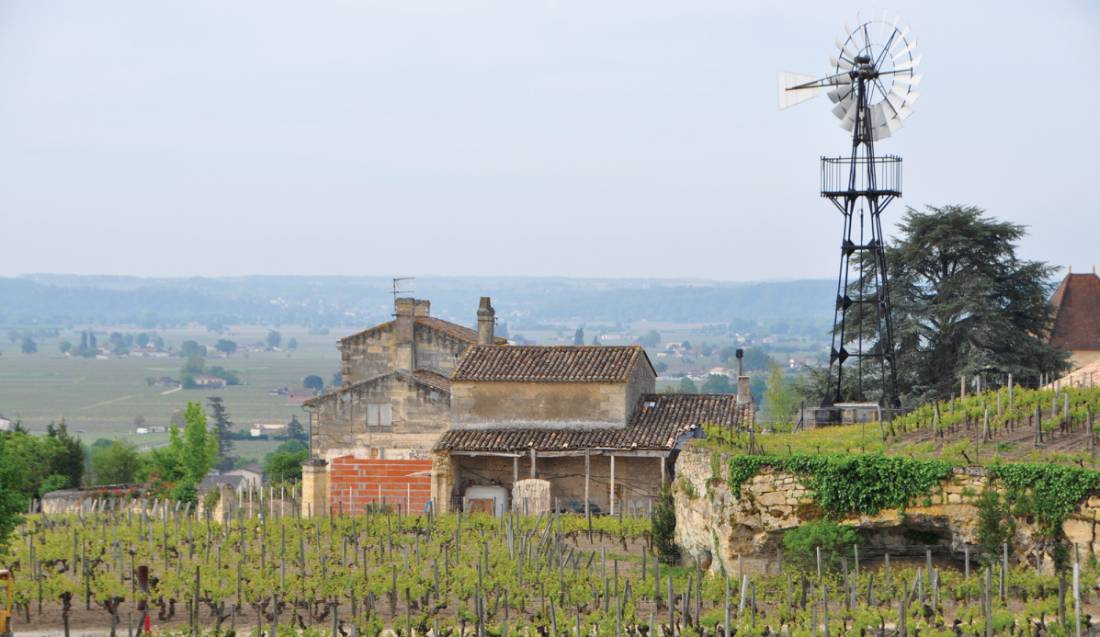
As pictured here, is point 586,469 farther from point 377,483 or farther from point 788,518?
point 788,518

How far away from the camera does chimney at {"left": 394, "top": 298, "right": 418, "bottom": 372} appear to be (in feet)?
194

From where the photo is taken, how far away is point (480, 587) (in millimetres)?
28391

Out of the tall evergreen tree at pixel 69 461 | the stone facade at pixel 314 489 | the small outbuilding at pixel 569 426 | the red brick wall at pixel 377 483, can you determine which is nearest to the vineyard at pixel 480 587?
the small outbuilding at pixel 569 426

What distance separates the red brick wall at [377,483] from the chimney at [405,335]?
41.1ft

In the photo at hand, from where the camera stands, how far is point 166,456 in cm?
6575

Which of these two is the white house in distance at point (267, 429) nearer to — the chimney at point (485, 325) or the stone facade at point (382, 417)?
the stone facade at point (382, 417)

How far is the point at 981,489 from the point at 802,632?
5100mm

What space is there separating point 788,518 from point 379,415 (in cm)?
2820

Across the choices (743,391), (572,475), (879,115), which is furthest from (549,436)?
(879,115)

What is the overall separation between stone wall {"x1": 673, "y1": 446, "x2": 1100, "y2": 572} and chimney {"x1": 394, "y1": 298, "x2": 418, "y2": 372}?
2714cm

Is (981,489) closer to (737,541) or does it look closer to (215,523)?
(737,541)

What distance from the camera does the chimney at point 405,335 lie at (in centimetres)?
5912

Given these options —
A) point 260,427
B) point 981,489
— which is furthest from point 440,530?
point 260,427

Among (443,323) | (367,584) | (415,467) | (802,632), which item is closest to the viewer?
(802,632)
